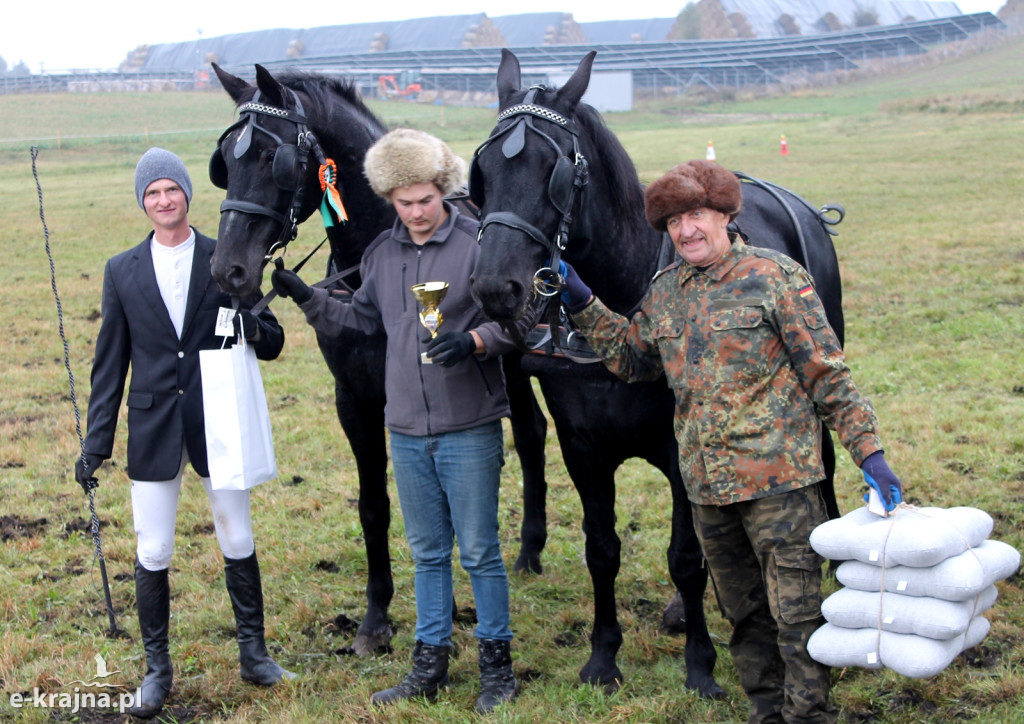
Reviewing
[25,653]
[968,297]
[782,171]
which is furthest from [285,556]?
[782,171]

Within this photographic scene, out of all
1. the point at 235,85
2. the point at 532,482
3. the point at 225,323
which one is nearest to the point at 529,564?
the point at 532,482

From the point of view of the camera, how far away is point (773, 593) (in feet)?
10.4

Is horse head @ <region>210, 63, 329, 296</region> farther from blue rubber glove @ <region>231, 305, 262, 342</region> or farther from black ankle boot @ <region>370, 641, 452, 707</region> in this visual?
black ankle boot @ <region>370, 641, 452, 707</region>

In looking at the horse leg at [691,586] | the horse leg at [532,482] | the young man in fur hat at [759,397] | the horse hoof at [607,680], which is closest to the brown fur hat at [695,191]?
the young man in fur hat at [759,397]

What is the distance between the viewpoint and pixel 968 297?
9836mm

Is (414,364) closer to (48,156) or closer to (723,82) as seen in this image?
(48,156)

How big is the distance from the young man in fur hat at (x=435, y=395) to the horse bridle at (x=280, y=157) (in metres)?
0.28

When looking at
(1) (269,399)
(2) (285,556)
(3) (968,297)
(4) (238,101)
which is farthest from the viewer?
(3) (968,297)

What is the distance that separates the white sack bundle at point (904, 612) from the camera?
2.82 meters

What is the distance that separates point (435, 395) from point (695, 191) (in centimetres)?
122

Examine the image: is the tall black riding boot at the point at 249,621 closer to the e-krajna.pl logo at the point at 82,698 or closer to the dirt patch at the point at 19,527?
the e-krajna.pl logo at the point at 82,698

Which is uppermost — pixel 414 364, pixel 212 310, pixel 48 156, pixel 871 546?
pixel 48 156

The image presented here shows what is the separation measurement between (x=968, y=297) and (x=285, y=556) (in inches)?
296

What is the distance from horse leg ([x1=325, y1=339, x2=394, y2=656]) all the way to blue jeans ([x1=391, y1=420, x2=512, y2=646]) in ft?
2.04
